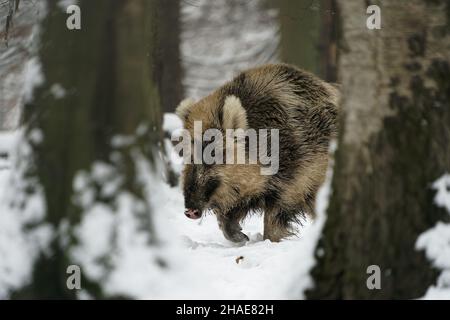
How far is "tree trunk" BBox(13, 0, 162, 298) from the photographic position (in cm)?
404

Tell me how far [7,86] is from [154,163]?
1762 centimetres

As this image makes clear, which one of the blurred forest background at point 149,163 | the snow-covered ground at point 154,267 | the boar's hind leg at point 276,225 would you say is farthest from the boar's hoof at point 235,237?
the blurred forest background at point 149,163

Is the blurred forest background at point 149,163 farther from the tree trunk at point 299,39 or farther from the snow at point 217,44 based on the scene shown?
the snow at point 217,44

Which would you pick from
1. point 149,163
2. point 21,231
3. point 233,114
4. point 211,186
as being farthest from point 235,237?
point 21,231

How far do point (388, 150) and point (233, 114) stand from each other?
2.65 meters

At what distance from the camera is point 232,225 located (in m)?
6.86

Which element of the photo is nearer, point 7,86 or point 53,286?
point 53,286

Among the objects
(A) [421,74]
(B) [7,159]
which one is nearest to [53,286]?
(A) [421,74]

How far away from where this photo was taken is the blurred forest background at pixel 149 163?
12.5 feet

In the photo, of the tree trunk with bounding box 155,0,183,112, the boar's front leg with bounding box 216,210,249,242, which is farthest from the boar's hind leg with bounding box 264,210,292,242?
the tree trunk with bounding box 155,0,183,112

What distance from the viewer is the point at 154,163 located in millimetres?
4180

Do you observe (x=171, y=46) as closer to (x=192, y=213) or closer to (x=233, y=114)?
(x=233, y=114)

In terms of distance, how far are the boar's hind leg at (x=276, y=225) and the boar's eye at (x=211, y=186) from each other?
736 millimetres
